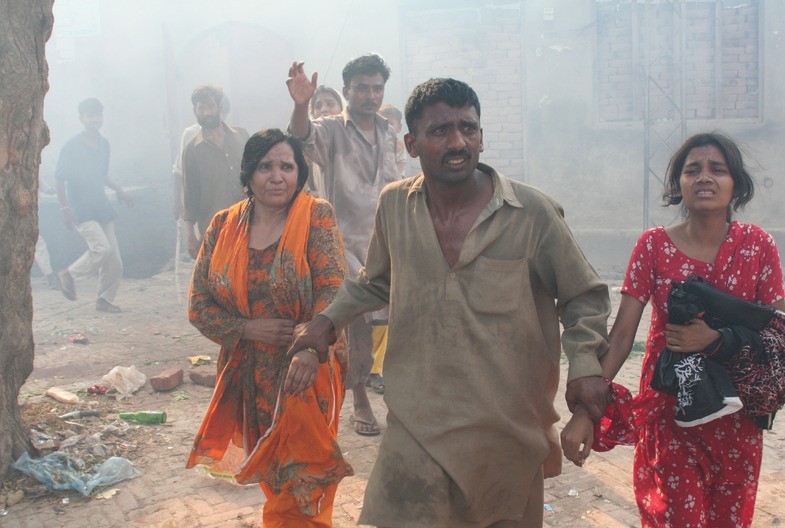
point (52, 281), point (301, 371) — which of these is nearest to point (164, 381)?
point (301, 371)

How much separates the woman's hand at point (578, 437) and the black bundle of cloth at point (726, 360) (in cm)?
44

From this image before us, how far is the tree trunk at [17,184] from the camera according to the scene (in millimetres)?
4875

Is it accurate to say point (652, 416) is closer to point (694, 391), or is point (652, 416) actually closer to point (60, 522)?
point (694, 391)

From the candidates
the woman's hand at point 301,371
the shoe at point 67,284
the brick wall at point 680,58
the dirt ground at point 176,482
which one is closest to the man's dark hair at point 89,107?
the shoe at point 67,284

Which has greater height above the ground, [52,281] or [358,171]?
[358,171]

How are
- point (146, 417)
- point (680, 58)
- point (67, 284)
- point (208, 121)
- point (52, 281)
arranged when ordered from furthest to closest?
point (680, 58) → point (52, 281) → point (67, 284) → point (208, 121) → point (146, 417)

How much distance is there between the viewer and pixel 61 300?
40.0 feet

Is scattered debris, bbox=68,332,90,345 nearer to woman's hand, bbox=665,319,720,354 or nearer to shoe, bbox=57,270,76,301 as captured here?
shoe, bbox=57,270,76,301

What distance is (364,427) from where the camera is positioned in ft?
18.5

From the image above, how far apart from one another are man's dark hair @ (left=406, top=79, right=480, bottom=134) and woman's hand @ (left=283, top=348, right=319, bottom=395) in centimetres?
102

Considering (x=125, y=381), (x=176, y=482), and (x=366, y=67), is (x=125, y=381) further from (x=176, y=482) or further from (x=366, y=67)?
(x=366, y=67)

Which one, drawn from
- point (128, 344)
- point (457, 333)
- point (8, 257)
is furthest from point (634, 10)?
point (457, 333)

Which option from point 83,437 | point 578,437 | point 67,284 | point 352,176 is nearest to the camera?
point 578,437

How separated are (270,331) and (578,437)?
158cm
